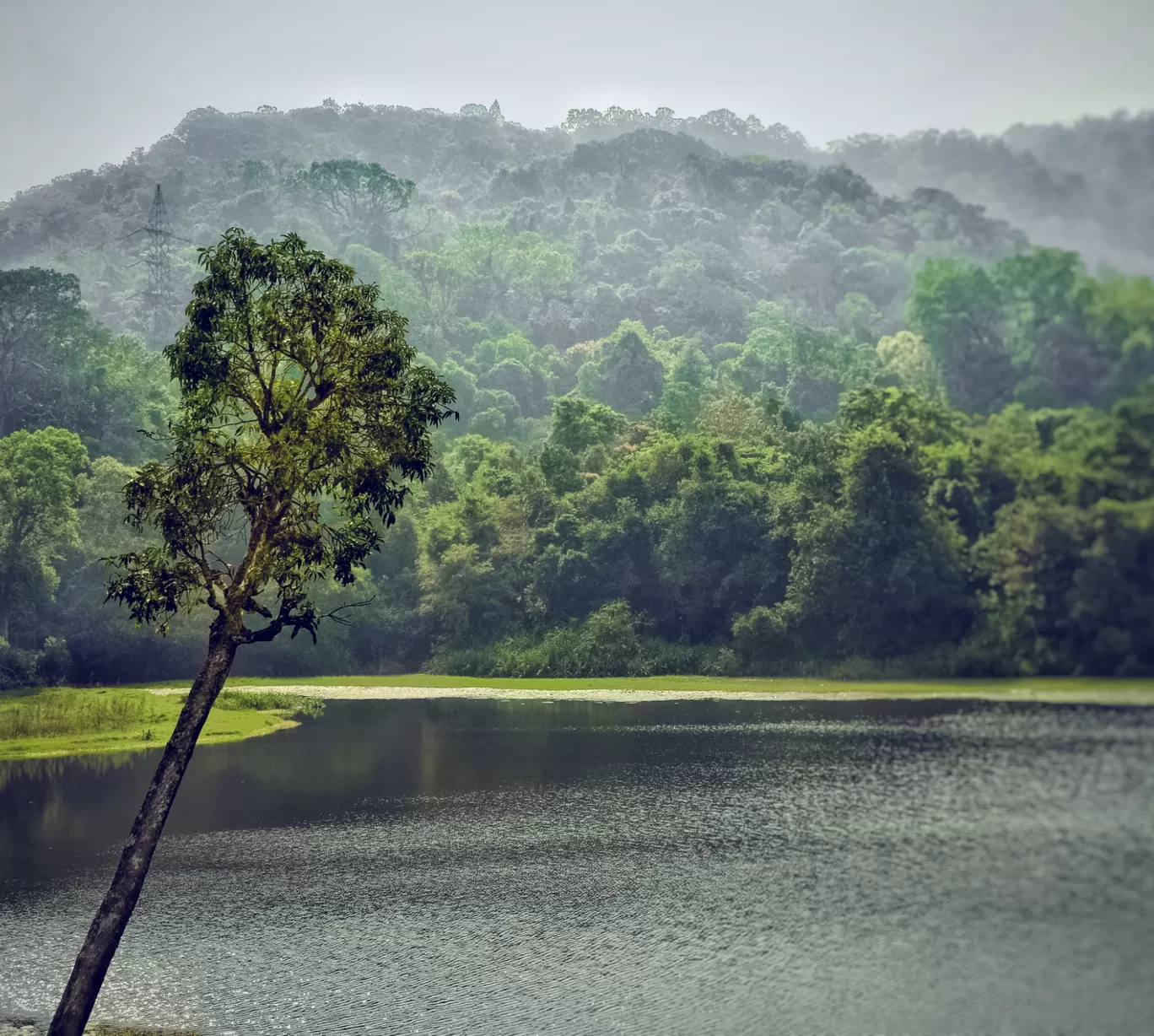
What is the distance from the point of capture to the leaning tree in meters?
23.9

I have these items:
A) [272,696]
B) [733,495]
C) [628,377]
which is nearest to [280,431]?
[272,696]

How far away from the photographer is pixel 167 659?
314 ft

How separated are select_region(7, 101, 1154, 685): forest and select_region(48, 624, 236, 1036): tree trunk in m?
16.4

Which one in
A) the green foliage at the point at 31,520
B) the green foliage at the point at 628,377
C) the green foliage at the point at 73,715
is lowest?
the green foliage at the point at 73,715

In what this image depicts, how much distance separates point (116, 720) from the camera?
64.0 m

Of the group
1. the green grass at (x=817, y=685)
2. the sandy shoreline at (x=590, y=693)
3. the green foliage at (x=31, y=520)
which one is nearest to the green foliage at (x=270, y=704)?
the sandy shoreline at (x=590, y=693)

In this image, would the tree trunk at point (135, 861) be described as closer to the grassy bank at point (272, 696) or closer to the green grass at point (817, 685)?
the green grass at point (817, 685)

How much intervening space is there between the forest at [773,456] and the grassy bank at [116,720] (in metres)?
9.16

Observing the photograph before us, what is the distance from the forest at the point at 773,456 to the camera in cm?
2358

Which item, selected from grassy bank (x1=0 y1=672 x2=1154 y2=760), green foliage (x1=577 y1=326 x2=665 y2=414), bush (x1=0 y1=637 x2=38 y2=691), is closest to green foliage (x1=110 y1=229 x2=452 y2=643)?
grassy bank (x1=0 y1=672 x2=1154 y2=760)

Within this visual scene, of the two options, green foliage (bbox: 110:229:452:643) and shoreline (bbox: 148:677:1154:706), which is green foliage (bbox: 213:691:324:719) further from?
green foliage (bbox: 110:229:452:643)

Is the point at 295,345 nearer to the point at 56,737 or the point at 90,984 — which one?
the point at 90,984

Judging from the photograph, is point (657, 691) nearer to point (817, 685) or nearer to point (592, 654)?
point (817, 685)

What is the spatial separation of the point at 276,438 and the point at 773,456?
7434 centimetres
